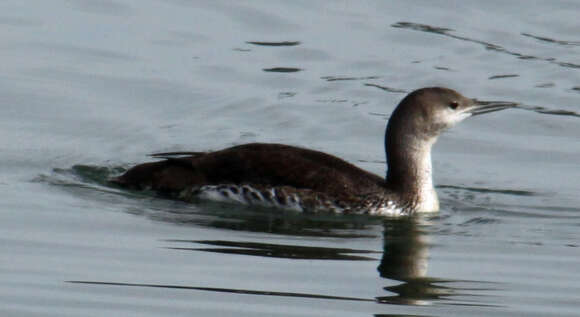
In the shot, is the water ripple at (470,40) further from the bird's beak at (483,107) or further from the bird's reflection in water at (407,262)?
the bird's reflection in water at (407,262)

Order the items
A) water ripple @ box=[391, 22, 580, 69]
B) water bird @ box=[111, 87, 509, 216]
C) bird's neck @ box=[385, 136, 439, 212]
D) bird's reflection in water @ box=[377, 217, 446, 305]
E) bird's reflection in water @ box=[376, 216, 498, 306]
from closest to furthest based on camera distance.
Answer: bird's reflection in water @ box=[376, 216, 498, 306]
bird's reflection in water @ box=[377, 217, 446, 305]
water bird @ box=[111, 87, 509, 216]
bird's neck @ box=[385, 136, 439, 212]
water ripple @ box=[391, 22, 580, 69]

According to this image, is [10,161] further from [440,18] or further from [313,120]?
[440,18]

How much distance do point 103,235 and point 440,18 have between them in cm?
925

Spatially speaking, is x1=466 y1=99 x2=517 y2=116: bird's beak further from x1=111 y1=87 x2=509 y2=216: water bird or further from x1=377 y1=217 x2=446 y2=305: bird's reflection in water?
x1=377 y1=217 x2=446 y2=305: bird's reflection in water

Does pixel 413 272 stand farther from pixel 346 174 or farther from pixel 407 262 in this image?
pixel 346 174

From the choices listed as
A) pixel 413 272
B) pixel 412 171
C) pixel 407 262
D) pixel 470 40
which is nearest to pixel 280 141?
pixel 412 171

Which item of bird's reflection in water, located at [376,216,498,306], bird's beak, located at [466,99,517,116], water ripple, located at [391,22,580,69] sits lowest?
bird's reflection in water, located at [376,216,498,306]

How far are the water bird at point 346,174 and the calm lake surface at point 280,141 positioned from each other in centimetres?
15

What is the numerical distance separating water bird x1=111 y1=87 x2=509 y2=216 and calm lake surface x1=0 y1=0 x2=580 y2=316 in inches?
6.0

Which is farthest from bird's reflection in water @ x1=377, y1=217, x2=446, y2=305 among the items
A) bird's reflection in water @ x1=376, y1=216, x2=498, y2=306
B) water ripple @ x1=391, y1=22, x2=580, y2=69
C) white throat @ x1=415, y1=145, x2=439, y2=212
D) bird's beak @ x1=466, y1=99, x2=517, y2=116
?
water ripple @ x1=391, y1=22, x2=580, y2=69

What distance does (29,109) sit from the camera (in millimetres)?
15898

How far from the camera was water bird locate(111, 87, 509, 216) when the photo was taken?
1330cm

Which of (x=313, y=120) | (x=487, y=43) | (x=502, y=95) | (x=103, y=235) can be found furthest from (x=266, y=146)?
(x=487, y=43)

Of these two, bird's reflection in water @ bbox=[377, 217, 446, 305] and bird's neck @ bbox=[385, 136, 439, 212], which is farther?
bird's neck @ bbox=[385, 136, 439, 212]
